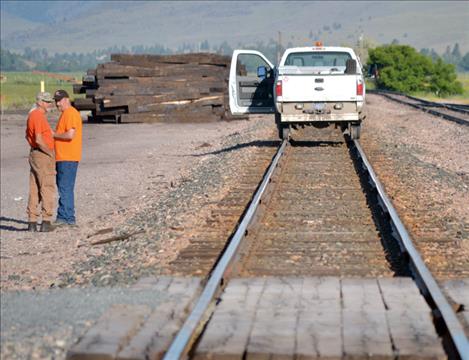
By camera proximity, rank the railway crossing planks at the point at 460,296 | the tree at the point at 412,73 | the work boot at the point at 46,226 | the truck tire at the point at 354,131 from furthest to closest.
A: the tree at the point at 412,73 → the truck tire at the point at 354,131 → the work boot at the point at 46,226 → the railway crossing planks at the point at 460,296

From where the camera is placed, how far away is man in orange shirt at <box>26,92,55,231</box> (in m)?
12.2

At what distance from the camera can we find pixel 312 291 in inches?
300

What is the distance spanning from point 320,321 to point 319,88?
46.1 ft

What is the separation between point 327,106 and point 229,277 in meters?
12.8

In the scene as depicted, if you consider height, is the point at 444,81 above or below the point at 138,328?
above

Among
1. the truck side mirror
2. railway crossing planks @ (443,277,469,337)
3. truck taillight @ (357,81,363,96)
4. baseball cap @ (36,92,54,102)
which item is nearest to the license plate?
truck taillight @ (357,81,363,96)

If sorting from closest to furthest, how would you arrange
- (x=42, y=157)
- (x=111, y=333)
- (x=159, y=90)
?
(x=111, y=333) < (x=42, y=157) < (x=159, y=90)

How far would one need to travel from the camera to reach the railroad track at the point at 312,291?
614 cm

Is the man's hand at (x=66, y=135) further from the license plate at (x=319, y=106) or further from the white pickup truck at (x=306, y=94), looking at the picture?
the license plate at (x=319, y=106)

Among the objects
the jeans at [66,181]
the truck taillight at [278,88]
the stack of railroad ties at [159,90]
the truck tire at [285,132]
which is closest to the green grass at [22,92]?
the stack of railroad ties at [159,90]

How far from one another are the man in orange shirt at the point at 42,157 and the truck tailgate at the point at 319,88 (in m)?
8.61

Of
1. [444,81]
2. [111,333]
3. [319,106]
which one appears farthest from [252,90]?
[444,81]

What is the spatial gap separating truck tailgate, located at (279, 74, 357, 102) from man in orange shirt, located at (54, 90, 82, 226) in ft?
27.6

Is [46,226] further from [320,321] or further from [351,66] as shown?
[351,66]
